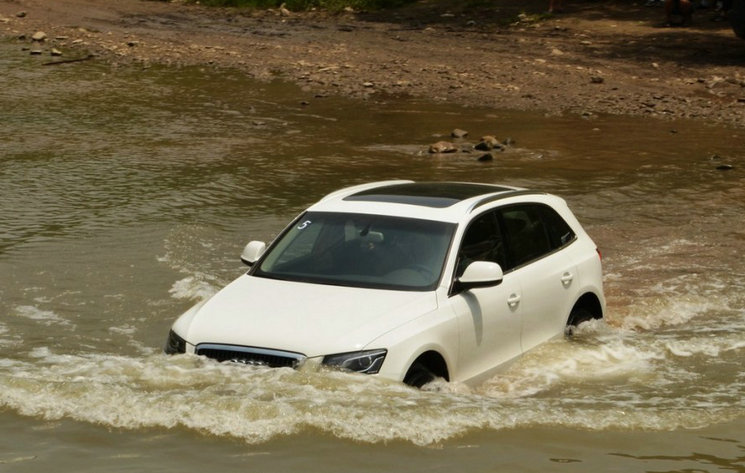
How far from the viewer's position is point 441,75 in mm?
28406

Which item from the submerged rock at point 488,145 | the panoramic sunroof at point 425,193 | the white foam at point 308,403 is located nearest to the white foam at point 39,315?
the white foam at point 308,403

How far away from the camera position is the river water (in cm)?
786

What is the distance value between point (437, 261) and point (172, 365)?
1865mm

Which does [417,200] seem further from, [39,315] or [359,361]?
[39,315]

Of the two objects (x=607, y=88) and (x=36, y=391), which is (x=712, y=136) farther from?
(x=36, y=391)

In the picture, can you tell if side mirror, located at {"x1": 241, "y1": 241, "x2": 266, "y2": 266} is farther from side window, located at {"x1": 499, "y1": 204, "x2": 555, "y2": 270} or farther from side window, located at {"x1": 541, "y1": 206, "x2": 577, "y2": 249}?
side window, located at {"x1": 541, "y1": 206, "x2": 577, "y2": 249}

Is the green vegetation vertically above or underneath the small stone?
above

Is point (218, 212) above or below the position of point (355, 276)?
below

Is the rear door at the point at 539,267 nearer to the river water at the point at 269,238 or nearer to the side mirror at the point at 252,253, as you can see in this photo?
the river water at the point at 269,238

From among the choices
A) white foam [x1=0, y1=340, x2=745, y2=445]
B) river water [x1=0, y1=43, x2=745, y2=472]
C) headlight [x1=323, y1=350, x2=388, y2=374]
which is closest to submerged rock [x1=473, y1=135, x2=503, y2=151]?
river water [x1=0, y1=43, x2=745, y2=472]

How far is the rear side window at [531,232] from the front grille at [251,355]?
6.71 ft

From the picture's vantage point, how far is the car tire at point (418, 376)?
8.22 m

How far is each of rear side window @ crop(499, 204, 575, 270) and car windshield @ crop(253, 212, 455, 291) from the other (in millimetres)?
602

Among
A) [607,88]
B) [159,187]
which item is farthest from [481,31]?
[159,187]
